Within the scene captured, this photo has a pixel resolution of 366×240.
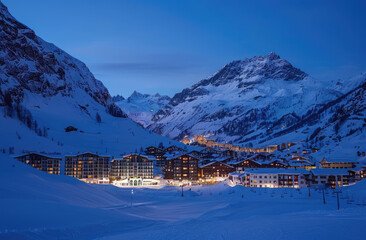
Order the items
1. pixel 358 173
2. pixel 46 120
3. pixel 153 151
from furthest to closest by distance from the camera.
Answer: pixel 46 120 → pixel 153 151 → pixel 358 173

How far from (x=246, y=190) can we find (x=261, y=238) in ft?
164

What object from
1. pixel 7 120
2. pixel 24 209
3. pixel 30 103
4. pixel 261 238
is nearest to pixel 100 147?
pixel 7 120

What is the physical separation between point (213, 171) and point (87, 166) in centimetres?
3742

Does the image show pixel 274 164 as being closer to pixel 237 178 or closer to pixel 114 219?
pixel 237 178

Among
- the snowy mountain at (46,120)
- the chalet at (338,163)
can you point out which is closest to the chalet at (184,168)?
the snowy mountain at (46,120)

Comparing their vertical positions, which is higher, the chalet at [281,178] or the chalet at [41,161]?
the chalet at [41,161]

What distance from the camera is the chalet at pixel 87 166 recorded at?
102 metres

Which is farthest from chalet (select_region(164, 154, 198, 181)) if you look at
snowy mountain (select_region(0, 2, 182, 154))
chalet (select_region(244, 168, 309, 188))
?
snowy mountain (select_region(0, 2, 182, 154))

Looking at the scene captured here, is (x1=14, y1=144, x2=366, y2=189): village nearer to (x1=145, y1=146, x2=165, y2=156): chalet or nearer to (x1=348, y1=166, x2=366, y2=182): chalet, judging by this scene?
(x1=348, y1=166, x2=366, y2=182): chalet

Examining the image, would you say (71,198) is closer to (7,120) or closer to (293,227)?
(293,227)

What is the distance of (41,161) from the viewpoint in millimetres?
95875

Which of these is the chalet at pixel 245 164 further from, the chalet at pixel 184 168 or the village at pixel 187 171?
the chalet at pixel 184 168

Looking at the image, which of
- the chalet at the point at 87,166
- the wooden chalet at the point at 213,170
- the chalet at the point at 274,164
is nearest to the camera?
the chalet at the point at 87,166

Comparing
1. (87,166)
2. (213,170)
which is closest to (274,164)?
(213,170)
